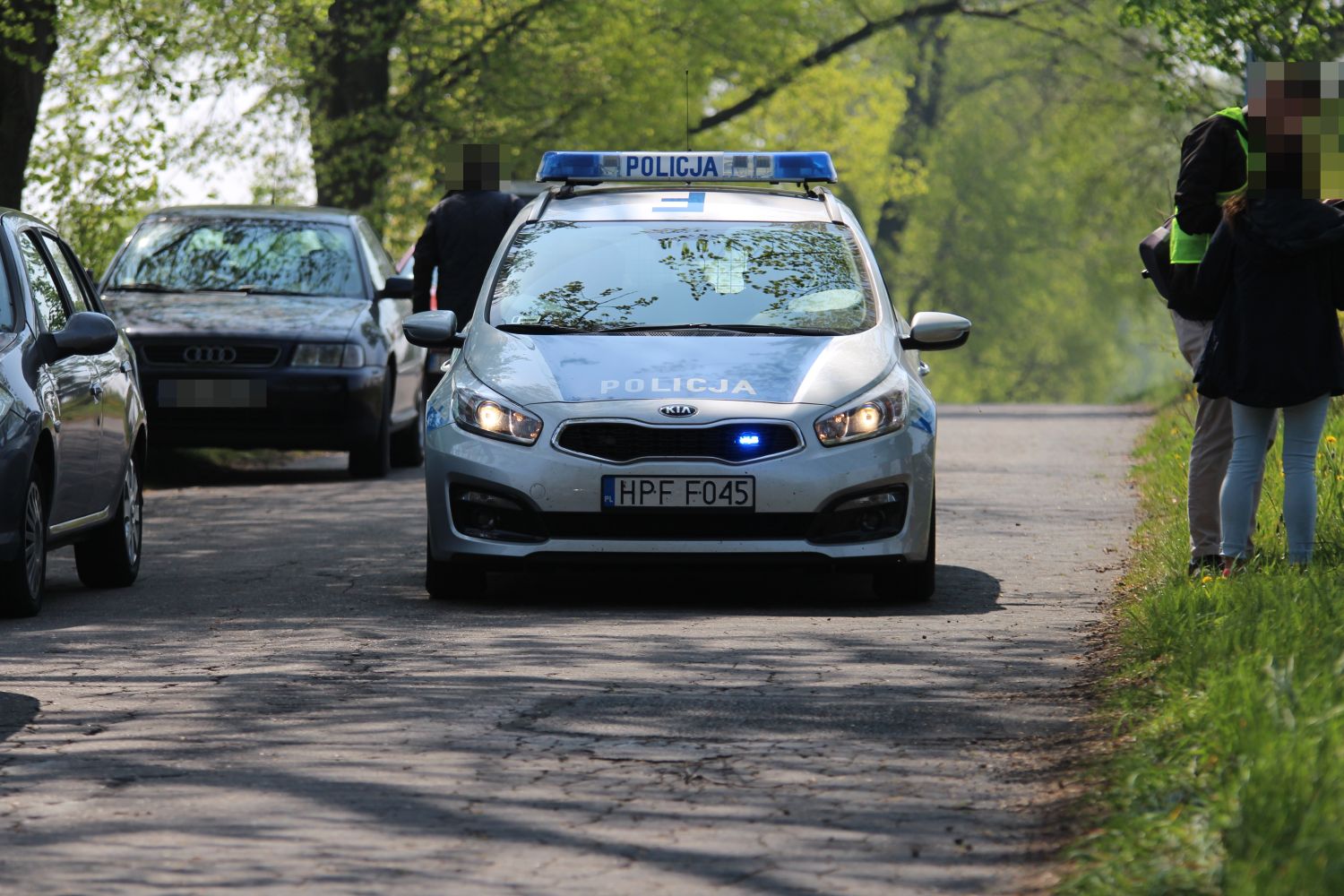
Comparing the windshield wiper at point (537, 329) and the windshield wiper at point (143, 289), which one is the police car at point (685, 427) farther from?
the windshield wiper at point (143, 289)

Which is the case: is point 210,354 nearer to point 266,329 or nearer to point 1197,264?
point 266,329

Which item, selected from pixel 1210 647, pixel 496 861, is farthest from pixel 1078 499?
pixel 496 861

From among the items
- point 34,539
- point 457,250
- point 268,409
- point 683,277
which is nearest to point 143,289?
point 268,409

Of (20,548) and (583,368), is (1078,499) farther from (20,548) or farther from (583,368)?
(20,548)

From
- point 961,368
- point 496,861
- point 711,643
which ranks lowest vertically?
point 961,368

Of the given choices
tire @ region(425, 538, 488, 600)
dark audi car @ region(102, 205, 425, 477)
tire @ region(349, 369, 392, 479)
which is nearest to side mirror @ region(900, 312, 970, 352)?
tire @ region(425, 538, 488, 600)

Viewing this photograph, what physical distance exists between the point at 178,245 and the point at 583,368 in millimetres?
8194

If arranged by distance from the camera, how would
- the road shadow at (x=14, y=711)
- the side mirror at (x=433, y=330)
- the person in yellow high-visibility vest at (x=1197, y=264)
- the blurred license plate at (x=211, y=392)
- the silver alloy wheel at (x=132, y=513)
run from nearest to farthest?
1. the road shadow at (x=14, y=711)
2. the person in yellow high-visibility vest at (x=1197, y=264)
3. the side mirror at (x=433, y=330)
4. the silver alloy wheel at (x=132, y=513)
5. the blurred license plate at (x=211, y=392)

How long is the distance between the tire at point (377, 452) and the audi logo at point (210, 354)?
1118 mm

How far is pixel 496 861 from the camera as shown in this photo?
4699 millimetres

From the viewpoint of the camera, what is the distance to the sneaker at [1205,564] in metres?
8.34

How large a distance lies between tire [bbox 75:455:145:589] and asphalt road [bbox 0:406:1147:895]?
15cm

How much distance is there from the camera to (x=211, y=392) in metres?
15.3

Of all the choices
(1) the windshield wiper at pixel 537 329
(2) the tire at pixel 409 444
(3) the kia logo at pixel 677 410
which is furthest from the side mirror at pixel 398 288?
(3) the kia logo at pixel 677 410
